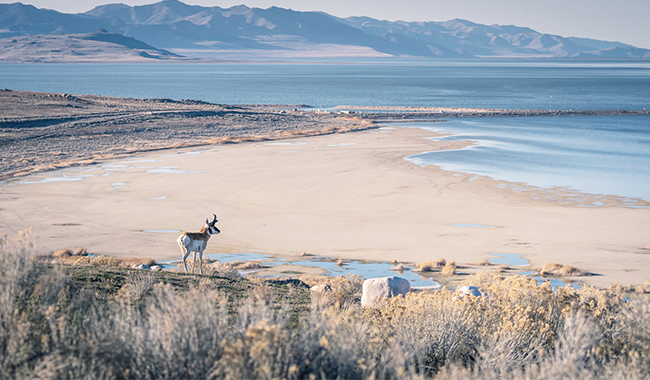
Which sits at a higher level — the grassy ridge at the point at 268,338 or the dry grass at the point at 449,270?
the grassy ridge at the point at 268,338

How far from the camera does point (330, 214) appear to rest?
26.9m

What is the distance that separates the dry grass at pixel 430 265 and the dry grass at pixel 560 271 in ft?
10.1

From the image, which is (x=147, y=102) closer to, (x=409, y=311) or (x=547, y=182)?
(x=547, y=182)

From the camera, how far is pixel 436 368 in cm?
824

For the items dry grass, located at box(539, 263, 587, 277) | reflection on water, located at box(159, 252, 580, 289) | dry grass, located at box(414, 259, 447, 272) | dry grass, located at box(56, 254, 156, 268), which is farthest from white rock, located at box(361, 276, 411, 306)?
dry grass, located at box(539, 263, 587, 277)

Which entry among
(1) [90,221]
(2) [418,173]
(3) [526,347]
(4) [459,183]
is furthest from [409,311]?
(2) [418,173]

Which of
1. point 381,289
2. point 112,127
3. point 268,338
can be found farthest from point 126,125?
point 268,338

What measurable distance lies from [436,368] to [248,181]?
26226mm

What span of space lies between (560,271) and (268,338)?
50.5 ft

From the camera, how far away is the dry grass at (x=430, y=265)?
61.7 feet

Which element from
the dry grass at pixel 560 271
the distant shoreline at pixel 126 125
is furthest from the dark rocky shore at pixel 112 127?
the dry grass at pixel 560 271

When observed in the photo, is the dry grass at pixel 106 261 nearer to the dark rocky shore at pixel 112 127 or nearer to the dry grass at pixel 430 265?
the dry grass at pixel 430 265

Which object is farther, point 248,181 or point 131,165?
point 131,165

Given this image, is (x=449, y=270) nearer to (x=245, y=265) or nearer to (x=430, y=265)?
(x=430, y=265)
